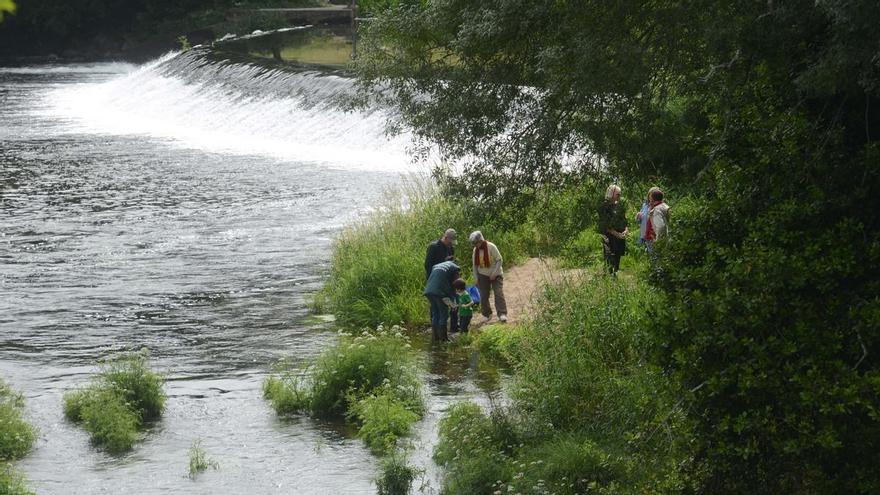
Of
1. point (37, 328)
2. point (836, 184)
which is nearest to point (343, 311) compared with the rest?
point (37, 328)

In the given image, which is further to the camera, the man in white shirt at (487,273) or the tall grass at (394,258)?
the tall grass at (394,258)

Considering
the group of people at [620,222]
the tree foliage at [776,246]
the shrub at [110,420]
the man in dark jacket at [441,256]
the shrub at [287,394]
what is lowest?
the shrub at [287,394]

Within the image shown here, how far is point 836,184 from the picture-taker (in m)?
8.40

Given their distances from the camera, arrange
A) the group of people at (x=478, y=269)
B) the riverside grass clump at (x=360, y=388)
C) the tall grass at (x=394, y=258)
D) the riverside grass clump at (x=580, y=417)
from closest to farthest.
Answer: the riverside grass clump at (x=580, y=417)
the riverside grass clump at (x=360, y=388)
the group of people at (x=478, y=269)
the tall grass at (x=394, y=258)

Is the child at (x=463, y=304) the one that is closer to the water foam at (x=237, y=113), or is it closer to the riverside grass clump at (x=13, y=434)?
the riverside grass clump at (x=13, y=434)

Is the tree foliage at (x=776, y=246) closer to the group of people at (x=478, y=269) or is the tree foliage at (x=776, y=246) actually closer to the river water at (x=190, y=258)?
the river water at (x=190, y=258)

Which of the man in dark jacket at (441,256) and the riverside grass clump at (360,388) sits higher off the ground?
the man in dark jacket at (441,256)

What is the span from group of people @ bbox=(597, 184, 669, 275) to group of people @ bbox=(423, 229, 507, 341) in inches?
57.4

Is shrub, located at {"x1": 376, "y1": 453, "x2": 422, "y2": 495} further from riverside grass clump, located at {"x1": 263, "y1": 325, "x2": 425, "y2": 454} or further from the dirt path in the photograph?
the dirt path

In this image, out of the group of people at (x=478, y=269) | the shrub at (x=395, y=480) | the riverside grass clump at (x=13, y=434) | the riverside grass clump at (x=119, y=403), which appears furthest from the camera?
the group of people at (x=478, y=269)

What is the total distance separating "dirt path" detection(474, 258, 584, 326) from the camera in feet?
56.0

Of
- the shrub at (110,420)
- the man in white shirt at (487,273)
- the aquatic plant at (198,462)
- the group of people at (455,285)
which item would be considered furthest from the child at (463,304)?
the aquatic plant at (198,462)

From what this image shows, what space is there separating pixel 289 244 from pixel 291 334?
19.6ft

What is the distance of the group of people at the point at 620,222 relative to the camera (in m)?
15.3
